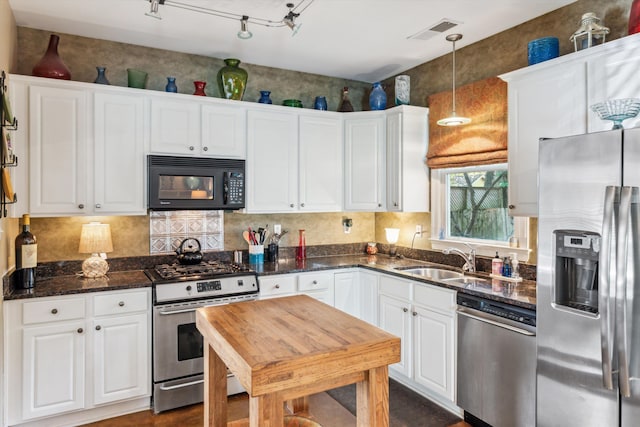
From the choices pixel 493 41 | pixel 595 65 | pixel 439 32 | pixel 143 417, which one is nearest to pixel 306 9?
pixel 439 32

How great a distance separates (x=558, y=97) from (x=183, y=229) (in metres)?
3.03

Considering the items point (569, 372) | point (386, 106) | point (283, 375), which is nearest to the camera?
point (283, 375)

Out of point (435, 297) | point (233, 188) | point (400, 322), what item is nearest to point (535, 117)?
point (435, 297)

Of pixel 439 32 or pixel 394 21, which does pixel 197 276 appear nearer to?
pixel 394 21

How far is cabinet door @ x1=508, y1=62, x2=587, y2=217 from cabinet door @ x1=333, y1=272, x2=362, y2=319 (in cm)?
156

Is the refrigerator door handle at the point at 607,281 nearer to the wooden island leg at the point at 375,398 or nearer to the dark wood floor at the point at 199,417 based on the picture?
the wooden island leg at the point at 375,398

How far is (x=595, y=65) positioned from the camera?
2340 millimetres

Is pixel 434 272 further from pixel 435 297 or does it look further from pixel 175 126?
pixel 175 126

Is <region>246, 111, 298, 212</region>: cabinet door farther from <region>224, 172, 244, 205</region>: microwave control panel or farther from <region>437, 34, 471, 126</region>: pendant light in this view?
<region>437, 34, 471, 126</region>: pendant light

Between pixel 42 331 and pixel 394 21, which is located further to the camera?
pixel 394 21

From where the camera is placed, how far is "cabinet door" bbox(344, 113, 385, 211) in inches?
156

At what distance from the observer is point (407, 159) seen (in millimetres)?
3799

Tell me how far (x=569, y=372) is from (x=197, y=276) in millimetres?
2455

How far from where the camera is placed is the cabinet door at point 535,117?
2.43m
